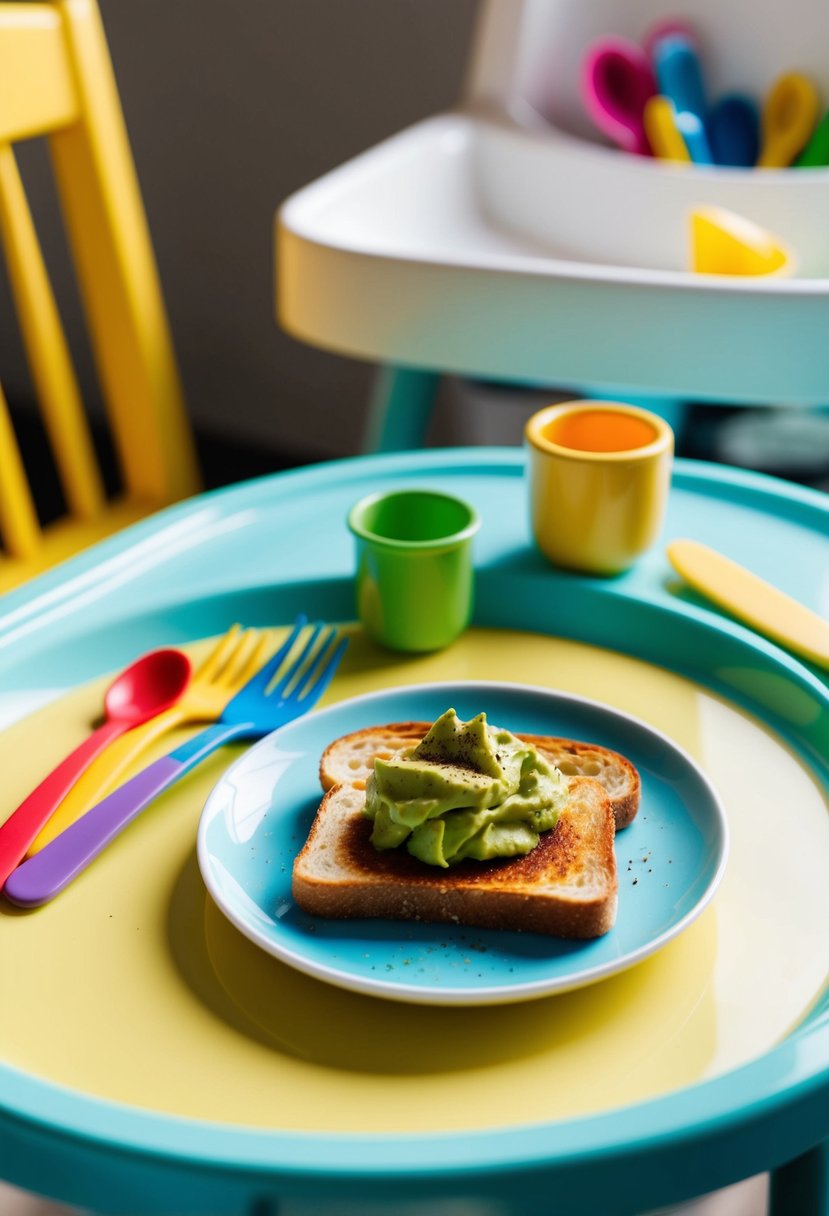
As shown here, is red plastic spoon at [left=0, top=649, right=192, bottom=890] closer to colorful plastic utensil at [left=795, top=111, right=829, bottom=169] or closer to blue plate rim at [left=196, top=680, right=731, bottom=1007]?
blue plate rim at [left=196, top=680, right=731, bottom=1007]

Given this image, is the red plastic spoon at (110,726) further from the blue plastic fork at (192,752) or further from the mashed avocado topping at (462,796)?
the mashed avocado topping at (462,796)

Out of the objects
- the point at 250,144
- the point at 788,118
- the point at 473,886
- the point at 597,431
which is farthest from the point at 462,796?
the point at 250,144

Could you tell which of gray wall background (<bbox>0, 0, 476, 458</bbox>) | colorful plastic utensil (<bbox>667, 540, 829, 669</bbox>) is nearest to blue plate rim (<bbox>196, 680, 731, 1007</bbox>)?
colorful plastic utensil (<bbox>667, 540, 829, 669</bbox>)

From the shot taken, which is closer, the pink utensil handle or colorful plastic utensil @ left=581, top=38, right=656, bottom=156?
the pink utensil handle

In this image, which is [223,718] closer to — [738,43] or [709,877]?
[709,877]

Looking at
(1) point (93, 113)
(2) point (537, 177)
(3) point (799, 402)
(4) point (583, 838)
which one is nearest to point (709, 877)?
(4) point (583, 838)

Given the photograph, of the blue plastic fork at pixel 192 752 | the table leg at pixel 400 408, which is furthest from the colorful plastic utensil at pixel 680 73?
the blue plastic fork at pixel 192 752

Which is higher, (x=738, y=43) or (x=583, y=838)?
(x=738, y=43)
